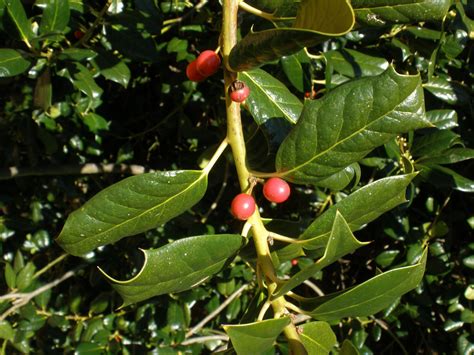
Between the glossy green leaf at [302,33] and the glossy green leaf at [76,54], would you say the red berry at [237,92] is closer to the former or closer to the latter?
the glossy green leaf at [302,33]

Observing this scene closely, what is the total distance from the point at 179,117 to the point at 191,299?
2.01ft

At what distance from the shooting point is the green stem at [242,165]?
0.93 m

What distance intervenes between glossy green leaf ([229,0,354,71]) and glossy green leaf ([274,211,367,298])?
24 centimetres

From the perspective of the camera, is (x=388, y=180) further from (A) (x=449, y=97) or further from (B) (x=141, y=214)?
(A) (x=449, y=97)

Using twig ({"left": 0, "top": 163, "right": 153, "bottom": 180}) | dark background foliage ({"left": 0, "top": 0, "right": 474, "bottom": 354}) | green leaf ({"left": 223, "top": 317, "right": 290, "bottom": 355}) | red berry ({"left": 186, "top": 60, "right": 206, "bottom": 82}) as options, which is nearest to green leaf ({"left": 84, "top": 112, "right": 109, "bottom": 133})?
dark background foliage ({"left": 0, "top": 0, "right": 474, "bottom": 354})

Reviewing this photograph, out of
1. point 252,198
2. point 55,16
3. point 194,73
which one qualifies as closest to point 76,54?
point 55,16

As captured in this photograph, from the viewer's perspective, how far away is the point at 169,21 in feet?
5.51

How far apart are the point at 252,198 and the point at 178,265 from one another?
6.8 inches

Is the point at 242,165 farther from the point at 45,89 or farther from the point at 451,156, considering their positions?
the point at 451,156

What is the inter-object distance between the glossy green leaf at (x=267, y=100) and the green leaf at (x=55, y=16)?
434mm

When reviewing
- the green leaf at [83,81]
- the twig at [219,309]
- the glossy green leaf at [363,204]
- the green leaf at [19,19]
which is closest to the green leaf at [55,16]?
the green leaf at [19,19]

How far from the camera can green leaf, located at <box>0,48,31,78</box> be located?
1.22 m

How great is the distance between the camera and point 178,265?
0.90 m

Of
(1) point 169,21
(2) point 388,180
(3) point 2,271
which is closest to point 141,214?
(2) point 388,180
